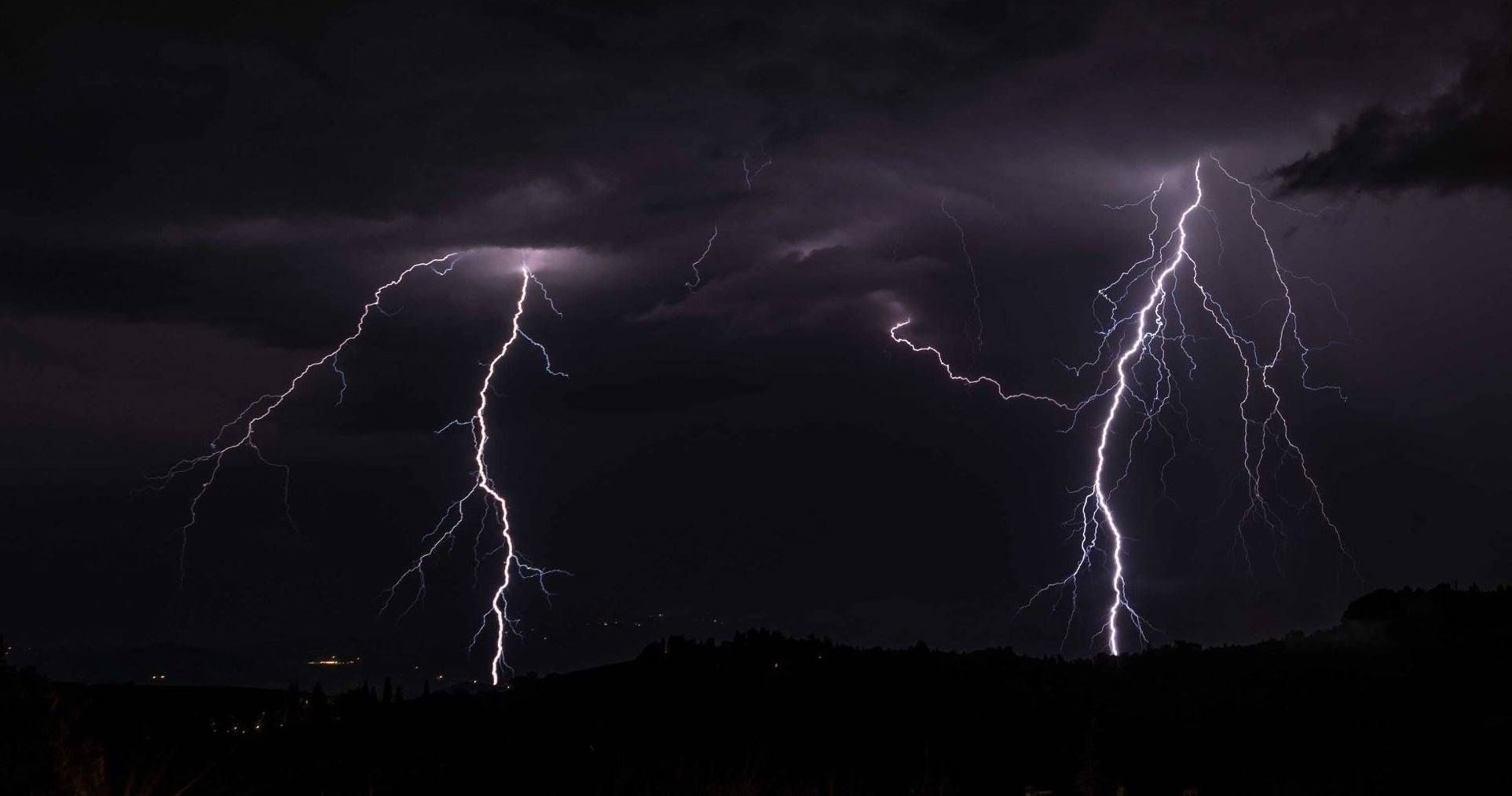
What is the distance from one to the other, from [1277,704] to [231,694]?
43.1 feet

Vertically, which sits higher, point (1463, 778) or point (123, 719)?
point (123, 719)

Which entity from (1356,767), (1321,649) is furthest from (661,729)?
(1321,649)

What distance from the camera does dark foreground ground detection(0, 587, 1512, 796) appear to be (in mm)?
8125

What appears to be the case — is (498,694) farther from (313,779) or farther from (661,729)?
(313,779)

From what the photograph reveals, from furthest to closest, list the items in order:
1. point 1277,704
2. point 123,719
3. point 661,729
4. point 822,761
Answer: point 1277,704
point 661,729
point 822,761
point 123,719

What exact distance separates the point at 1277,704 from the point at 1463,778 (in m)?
4.50

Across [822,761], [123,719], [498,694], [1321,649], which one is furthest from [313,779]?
[1321,649]

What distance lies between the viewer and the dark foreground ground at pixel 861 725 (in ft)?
26.7

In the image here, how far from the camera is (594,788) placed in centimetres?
796

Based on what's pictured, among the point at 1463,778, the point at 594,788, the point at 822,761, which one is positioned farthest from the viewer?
the point at 822,761

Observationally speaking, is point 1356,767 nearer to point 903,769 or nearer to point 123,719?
point 903,769

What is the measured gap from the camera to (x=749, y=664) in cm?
1852

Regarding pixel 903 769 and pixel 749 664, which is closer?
pixel 903 769

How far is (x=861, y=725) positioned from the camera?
14.9 meters
